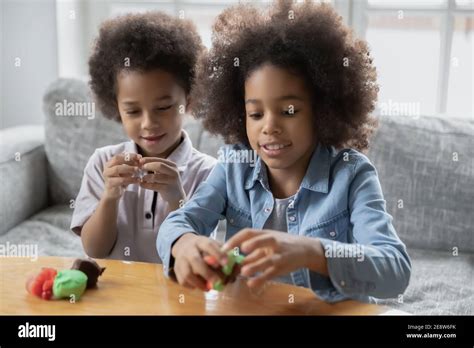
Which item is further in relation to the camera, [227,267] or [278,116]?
[278,116]

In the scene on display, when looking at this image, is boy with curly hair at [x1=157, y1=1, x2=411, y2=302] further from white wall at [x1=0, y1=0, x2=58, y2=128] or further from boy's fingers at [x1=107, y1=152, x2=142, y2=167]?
white wall at [x1=0, y1=0, x2=58, y2=128]

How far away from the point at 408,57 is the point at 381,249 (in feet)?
2.03

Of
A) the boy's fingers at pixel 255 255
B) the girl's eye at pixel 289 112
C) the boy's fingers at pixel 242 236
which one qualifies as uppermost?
the girl's eye at pixel 289 112

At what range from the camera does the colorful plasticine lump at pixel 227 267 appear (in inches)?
23.5

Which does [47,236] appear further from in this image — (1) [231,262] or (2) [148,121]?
(1) [231,262]

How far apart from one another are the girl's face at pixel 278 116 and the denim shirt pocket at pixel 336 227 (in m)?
0.07

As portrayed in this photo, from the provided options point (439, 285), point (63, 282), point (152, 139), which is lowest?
point (439, 285)

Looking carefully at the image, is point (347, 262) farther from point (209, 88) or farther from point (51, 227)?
point (51, 227)

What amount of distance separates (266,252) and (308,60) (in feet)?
0.81

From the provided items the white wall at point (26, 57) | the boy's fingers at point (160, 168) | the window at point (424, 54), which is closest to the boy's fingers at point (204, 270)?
the boy's fingers at point (160, 168)

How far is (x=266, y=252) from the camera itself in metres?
0.57

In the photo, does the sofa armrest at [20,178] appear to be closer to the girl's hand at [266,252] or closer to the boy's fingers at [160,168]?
the boy's fingers at [160,168]

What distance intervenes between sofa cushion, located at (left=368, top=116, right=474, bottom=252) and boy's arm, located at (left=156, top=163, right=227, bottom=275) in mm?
408

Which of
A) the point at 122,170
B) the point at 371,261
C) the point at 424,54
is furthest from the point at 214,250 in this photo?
the point at 424,54
